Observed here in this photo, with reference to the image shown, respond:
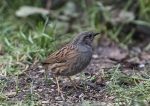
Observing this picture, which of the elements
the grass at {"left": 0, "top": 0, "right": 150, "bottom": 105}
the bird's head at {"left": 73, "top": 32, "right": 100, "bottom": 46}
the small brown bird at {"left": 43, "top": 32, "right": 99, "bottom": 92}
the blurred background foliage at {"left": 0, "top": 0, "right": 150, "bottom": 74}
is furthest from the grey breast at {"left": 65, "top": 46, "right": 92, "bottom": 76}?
the blurred background foliage at {"left": 0, "top": 0, "right": 150, "bottom": 74}

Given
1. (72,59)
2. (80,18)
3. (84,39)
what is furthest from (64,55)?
(80,18)

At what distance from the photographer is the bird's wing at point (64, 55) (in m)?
6.75

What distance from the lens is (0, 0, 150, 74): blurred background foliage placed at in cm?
976

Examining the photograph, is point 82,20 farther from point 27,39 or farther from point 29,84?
point 29,84

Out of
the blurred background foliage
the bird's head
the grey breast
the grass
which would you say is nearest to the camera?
the grass

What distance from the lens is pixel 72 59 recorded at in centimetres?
671

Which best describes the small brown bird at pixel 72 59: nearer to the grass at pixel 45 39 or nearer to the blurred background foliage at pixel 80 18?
the grass at pixel 45 39

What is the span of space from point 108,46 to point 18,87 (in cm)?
306

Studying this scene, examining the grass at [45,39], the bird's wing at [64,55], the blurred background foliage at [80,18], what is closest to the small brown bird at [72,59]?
the bird's wing at [64,55]

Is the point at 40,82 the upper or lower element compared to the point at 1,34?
lower

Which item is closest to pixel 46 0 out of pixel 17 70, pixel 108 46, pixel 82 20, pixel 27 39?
pixel 82 20

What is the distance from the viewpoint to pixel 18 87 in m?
6.87

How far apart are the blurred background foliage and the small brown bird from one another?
1.97 meters

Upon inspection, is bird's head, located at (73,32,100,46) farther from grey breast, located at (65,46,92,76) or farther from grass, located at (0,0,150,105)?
grass, located at (0,0,150,105)
